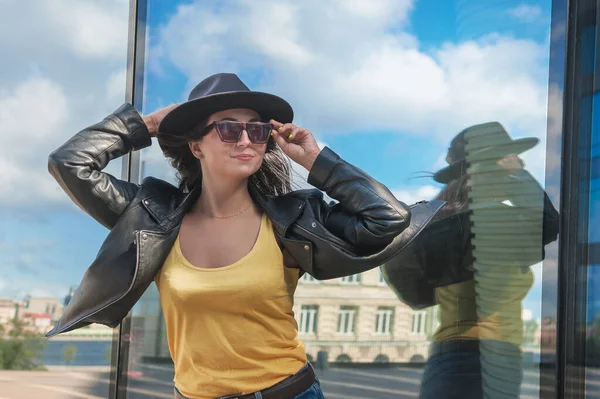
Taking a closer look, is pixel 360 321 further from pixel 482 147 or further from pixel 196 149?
pixel 196 149

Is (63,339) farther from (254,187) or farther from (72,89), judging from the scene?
(254,187)

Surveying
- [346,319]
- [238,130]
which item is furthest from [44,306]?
[238,130]

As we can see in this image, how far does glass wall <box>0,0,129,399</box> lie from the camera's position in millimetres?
4027

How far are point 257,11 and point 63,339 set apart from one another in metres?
2.00

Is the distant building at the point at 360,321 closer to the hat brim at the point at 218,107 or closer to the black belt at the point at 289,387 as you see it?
the black belt at the point at 289,387

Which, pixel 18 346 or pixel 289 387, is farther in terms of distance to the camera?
pixel 18 346

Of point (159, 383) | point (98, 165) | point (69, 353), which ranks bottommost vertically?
point (159, 383)

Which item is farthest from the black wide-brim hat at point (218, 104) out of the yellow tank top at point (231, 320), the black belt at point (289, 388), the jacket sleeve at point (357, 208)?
the black belt at point (289, 388)

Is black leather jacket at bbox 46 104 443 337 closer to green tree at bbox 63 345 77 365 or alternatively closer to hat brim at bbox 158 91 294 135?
hat brim at bbox 158 91 294 135

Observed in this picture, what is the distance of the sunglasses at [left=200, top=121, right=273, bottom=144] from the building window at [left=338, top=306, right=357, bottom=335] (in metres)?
1.44

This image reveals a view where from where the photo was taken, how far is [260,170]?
2.47 metres

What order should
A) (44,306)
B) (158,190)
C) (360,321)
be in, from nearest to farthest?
(158,190) → (360,321) → (44,306)

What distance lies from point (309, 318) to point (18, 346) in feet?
5.76

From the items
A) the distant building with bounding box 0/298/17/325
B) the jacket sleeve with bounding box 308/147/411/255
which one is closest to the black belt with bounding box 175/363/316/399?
the jacket sleeve with bounding box 308/147/411/255
